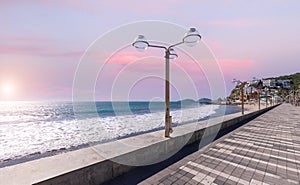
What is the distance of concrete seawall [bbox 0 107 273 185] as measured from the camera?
2.12 meters

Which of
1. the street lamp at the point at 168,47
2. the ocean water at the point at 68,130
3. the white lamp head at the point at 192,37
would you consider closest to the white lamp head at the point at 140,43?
the street lamp at the point at 168,47

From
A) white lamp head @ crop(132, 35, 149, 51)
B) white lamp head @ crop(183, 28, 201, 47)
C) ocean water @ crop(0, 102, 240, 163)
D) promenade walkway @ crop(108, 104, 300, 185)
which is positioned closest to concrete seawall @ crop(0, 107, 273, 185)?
promenade walkway @ crop(108, 104, 300, 185)

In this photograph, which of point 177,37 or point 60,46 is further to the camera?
point 60,46

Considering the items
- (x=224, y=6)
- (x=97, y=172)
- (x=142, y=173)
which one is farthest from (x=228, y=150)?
(x=224, y=6)

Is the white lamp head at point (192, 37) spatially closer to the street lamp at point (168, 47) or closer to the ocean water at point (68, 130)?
the street lamp at point (168, 47)

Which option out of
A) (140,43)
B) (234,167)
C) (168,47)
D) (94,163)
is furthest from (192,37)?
(94,163)

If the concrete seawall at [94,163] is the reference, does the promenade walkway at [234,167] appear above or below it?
below

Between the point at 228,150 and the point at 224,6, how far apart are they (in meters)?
5.35

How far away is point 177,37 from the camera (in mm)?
4453

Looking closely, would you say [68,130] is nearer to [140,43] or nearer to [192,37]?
[140,43]

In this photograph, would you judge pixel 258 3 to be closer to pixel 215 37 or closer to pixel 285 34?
pixel 215 37

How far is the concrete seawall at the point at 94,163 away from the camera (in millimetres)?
2117

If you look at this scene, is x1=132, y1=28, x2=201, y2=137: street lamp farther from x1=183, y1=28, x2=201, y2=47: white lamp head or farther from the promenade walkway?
the promenade walkway

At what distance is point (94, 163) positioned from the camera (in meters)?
2.60
